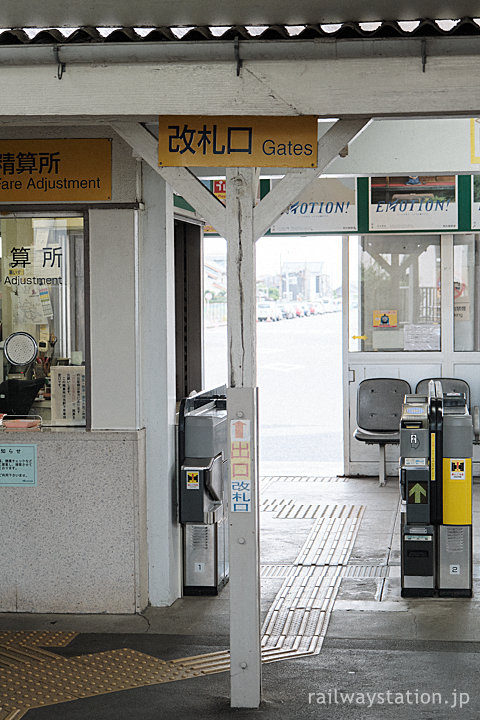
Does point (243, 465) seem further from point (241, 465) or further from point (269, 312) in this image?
point (269, 312)

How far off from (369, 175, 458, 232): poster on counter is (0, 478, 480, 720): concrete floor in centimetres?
399

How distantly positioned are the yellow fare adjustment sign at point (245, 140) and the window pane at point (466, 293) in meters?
6.13

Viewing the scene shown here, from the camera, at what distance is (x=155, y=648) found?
5055mm

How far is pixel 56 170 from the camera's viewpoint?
18.3 ft

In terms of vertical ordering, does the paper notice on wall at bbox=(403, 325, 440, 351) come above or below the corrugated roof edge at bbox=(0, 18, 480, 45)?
below

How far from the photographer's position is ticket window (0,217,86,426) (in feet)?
18.9

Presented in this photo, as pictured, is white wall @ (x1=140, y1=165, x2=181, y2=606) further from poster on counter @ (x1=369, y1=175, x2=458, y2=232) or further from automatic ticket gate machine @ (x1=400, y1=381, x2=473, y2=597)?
poster on counter @ (x1=369, y1=175, x2=458, y2=232)

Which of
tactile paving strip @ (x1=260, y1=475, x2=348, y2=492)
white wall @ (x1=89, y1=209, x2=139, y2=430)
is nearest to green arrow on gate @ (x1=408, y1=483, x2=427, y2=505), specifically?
white wall @ (x1=89, y1=209, x2=139, y2=430)

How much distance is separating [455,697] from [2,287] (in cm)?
344

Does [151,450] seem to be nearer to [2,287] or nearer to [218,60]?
[2,287]

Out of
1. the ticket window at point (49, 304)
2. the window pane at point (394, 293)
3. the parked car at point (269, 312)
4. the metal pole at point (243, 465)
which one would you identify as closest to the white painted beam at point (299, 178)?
the metal pole at point (243, 465)

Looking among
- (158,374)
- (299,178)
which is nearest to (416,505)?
(158,374)

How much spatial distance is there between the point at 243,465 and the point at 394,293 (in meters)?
6.12

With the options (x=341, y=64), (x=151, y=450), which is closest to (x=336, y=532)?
(x=151, y=450)
